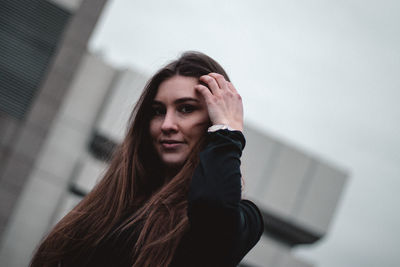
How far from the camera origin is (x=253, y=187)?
32.1ft

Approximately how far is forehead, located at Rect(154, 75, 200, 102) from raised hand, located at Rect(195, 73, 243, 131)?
8 cm

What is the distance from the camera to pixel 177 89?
1855 mm

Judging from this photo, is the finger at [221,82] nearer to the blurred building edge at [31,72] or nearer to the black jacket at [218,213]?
the black jacket at [218,213]

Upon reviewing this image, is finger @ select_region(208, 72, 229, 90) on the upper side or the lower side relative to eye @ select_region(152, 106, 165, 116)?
upper

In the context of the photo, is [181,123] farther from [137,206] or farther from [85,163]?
[85,163]

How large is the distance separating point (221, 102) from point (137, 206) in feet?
2.20

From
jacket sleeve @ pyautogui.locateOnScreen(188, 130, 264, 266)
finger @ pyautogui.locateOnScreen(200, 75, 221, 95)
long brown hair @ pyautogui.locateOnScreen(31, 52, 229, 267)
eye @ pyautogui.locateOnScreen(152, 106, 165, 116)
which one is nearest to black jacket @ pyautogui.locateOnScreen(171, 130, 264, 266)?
jacket sleeve @ pyautogui.locateOnScreen(188, 130, 264, 266)

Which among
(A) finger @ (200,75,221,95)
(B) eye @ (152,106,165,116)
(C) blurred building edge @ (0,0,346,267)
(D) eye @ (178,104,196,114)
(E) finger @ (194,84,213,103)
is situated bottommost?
(C) blurred building edge @ (0,0,346,267)

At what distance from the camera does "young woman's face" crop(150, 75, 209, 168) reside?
175cm

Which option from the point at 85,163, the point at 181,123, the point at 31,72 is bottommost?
the point at 85,163

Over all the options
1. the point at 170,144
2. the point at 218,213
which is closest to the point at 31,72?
the point at 170,144

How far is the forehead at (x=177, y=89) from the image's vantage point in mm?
1808

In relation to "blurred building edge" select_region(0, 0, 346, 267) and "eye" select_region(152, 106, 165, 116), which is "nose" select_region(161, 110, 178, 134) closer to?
"eye" select_region(152, 106, 165, 116)

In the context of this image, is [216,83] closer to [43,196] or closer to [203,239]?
[203,239]
